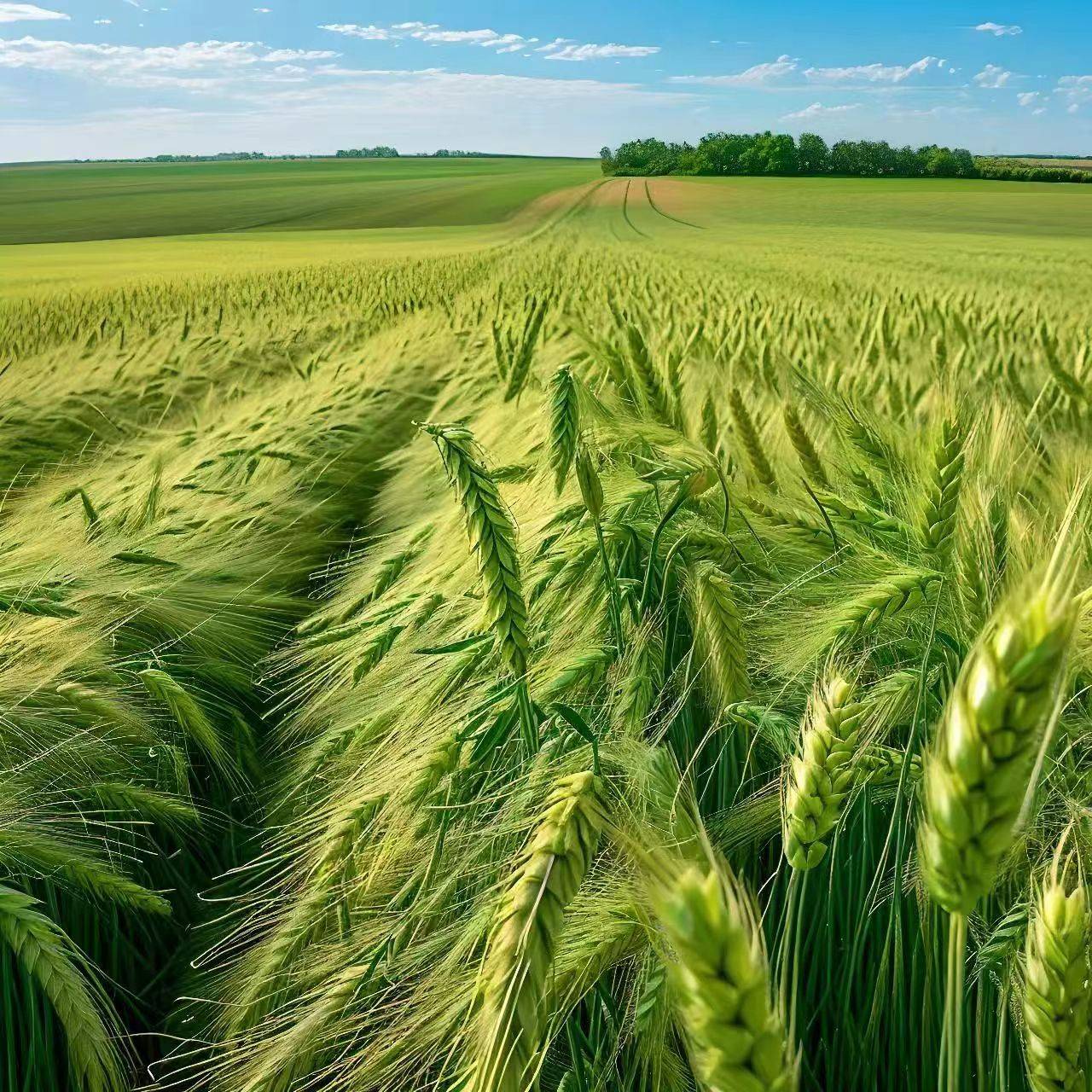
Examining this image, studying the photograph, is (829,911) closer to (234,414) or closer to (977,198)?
(234,414)

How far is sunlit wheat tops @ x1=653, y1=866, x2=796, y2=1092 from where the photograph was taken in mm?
401

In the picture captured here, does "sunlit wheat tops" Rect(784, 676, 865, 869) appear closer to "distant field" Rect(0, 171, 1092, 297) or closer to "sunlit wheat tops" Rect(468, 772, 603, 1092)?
"sunlit wheat tops" Rect(468, 772, 603, 1092)

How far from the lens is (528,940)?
0.59 metres

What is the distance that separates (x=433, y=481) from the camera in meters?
2.92

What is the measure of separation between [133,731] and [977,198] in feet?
136

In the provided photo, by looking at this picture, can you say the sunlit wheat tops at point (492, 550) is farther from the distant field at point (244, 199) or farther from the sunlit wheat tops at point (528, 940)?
the distant field at point (244, 199)

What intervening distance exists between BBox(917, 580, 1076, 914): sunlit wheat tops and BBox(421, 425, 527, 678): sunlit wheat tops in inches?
23.5

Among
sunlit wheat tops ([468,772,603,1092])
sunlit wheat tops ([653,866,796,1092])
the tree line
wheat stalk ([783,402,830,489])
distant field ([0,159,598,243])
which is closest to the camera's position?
sunlit wheat tops ([653,866,796,1092])

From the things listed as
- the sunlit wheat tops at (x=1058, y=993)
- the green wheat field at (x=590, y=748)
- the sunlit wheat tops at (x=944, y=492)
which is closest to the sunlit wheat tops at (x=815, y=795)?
the green wheat field at (x=590, y=748)

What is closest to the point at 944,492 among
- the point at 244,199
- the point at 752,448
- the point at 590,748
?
the point at 752,448

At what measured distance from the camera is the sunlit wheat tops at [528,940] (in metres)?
0.56

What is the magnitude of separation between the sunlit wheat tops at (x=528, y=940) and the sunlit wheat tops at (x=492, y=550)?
1.10 ft

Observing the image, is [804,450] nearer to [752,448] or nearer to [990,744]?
[752,448]

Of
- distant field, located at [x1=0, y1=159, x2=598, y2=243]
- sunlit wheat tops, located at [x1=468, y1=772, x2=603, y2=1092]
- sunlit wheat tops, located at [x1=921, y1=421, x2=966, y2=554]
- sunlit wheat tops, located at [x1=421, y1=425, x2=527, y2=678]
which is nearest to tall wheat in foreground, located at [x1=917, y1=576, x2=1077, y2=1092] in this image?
sunlit wheat tops, located at [x1=468, y1=772, x2=603, y2=1092]
